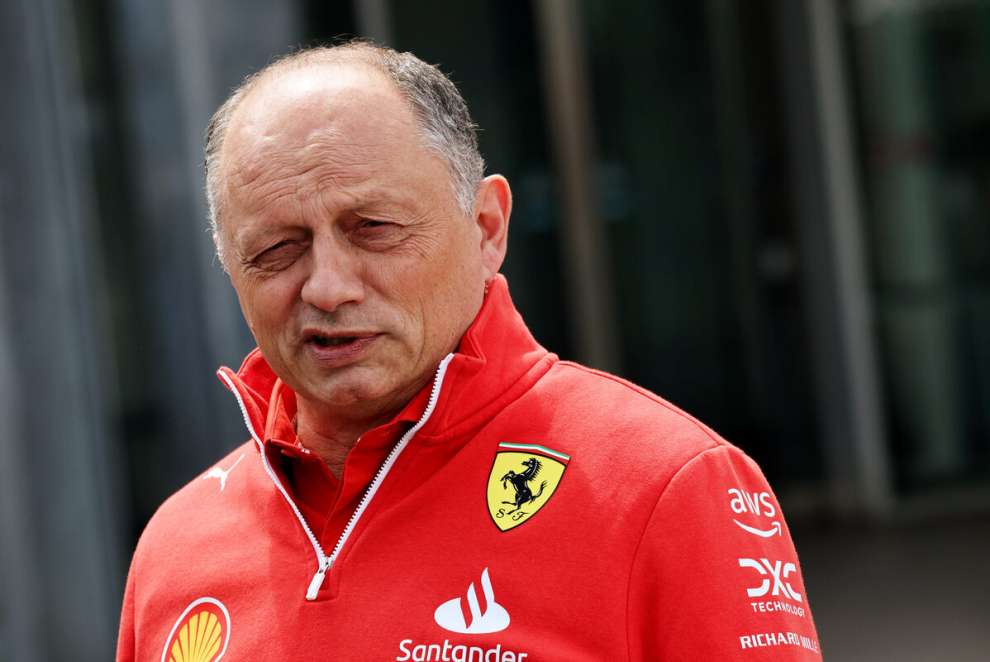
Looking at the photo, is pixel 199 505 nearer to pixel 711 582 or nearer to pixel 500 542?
pixel 500 542

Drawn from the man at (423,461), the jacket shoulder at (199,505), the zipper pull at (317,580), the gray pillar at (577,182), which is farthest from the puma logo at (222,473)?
the gray pillar at (577,182)

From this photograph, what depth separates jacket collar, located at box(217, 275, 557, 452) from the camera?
1.88 m

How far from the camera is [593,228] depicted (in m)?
8.48

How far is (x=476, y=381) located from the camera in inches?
74.8

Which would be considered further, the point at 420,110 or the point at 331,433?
the point at 331,433

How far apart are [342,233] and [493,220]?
273 mm

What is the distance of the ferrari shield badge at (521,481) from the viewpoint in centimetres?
180

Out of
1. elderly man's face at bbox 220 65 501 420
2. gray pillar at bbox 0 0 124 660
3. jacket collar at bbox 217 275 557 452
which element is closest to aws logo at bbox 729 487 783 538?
jacket collar at bbox 217 275 557 452

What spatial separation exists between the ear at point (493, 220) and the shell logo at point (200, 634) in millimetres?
584

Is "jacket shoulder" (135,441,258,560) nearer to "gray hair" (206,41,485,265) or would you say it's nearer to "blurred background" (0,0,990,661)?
"gray hair" (206,41,485,265)

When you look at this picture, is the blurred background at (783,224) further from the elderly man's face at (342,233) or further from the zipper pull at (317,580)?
the zipper pull at (317,580)

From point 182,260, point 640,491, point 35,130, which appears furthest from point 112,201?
point 640,491

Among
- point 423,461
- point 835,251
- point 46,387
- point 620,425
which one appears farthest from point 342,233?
point 835,251

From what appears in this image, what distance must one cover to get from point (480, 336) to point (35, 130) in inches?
139
